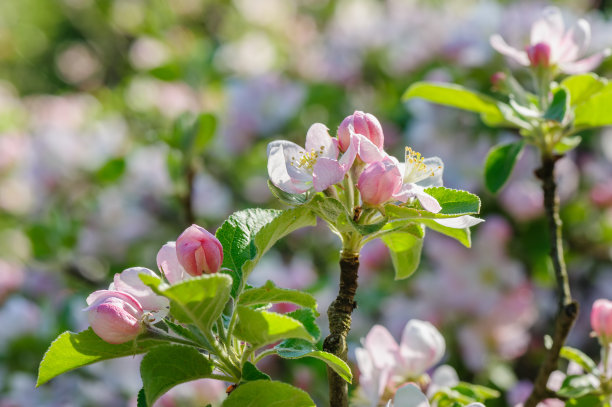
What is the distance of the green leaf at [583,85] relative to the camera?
35.2 inches

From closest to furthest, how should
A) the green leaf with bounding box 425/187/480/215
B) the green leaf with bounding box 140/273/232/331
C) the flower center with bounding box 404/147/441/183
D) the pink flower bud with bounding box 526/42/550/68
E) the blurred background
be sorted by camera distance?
1. the green leaf with bounding box 140/273/232/331
2. the green leaf with bounding box 425/187/480/215
3. the flower center with bounding box 404/147/441/183
4. the pink flower bud with bounding box 526/42/550/68
5. the blurred background

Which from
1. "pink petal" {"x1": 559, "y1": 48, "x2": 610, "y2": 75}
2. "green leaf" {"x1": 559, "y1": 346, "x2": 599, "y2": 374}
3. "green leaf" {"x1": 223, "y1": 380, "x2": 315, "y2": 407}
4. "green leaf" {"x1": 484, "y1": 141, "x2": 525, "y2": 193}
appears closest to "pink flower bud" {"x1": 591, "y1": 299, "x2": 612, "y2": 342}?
"green leaf" {"x1": 559, "y1": 346, "x2": 599, "y2": 374}

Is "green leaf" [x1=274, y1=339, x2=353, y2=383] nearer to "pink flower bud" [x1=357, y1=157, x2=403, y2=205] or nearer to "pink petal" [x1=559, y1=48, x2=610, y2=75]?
"pink flower bud" [x1=357, y1=157, x2=403, y2=205]

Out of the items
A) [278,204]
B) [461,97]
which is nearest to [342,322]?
[461,97]

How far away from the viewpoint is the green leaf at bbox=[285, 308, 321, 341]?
603mm

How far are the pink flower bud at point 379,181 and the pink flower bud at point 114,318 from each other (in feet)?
0.79

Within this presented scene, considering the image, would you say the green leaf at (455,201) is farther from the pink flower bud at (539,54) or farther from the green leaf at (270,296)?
the pink flower bud at (539,54)

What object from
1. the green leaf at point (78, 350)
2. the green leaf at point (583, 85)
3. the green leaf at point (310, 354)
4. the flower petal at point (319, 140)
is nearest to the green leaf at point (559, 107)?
the green leaf at point (583, 85)

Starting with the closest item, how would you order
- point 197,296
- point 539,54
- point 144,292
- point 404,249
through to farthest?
1. point 197,296
2. point 144,292
3. point 404,249
4. point 539,54

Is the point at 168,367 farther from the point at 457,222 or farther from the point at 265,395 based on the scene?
the point at 457,222

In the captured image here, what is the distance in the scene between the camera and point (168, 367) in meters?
0.60

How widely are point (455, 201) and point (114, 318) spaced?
0.34 m

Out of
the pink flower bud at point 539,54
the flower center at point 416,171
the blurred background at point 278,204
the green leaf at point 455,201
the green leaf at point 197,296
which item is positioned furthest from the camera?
the blurred background at point 278,204

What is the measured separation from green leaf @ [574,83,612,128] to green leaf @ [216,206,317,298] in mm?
453
